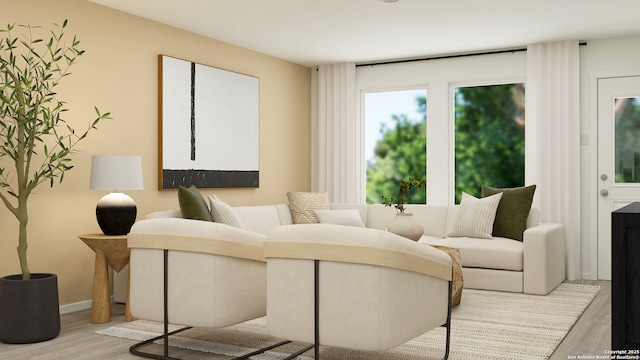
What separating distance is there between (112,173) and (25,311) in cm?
111

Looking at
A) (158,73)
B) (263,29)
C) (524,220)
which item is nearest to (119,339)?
(158,73)

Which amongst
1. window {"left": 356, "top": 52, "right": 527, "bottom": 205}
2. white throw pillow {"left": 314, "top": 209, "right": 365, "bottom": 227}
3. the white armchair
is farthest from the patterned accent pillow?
the white armchair

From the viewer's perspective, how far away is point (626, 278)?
2477 mm

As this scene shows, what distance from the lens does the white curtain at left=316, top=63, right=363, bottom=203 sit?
7504mm

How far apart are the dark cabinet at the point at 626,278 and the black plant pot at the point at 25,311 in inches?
125

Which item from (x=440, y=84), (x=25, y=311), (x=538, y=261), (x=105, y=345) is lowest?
(x=105, y=345)

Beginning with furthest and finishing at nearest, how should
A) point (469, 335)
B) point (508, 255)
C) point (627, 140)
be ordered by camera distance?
point (627, 140) → point (508, 255) → point (469, 335)

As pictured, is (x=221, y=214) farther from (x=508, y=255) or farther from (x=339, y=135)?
(x=339, y=135)

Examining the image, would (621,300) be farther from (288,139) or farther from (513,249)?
(288,139)

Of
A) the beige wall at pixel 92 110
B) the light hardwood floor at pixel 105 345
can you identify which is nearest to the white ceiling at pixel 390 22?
the beige wall at pixel 92 110

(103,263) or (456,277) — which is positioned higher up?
(103,263)

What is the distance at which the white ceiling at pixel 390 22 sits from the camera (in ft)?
16.5

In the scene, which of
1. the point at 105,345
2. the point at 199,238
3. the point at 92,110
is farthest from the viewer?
the point at 92,110

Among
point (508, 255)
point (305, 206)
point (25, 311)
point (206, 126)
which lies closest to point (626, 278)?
point (508, 255)
